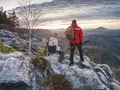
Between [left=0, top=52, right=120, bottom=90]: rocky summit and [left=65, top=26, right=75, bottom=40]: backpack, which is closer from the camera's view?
[left=0, top=52, right=120, bottom=90]: rocky summit

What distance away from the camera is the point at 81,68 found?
23.9 metres

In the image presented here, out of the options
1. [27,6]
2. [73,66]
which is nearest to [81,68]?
[73,66]

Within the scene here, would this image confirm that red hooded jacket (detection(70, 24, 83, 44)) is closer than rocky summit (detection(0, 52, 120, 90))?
No

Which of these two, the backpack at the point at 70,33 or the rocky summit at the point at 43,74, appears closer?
the rocky summit at the point at 43,74

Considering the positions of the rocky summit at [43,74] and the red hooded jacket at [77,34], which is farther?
the red hooded jacket at [77,34]

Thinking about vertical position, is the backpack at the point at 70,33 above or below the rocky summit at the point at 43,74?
above

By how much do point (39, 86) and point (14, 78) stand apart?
5.90 feet

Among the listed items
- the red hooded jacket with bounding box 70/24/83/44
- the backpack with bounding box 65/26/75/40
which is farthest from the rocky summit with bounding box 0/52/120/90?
the backpack with bounding box 65/26/75/40

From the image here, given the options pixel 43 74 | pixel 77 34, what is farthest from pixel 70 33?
pixel 43 74

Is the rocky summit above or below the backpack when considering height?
below

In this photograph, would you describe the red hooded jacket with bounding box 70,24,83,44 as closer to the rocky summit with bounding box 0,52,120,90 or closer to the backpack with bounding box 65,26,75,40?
the backpack with bounding box 65,26,75,40

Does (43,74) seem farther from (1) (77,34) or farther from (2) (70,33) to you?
(1) (77,34)

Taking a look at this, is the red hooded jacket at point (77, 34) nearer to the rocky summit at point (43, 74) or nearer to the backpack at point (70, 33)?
the backpack at point (70, 33)

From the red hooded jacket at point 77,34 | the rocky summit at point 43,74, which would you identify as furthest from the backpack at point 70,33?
the rocky summit at point 43,74
